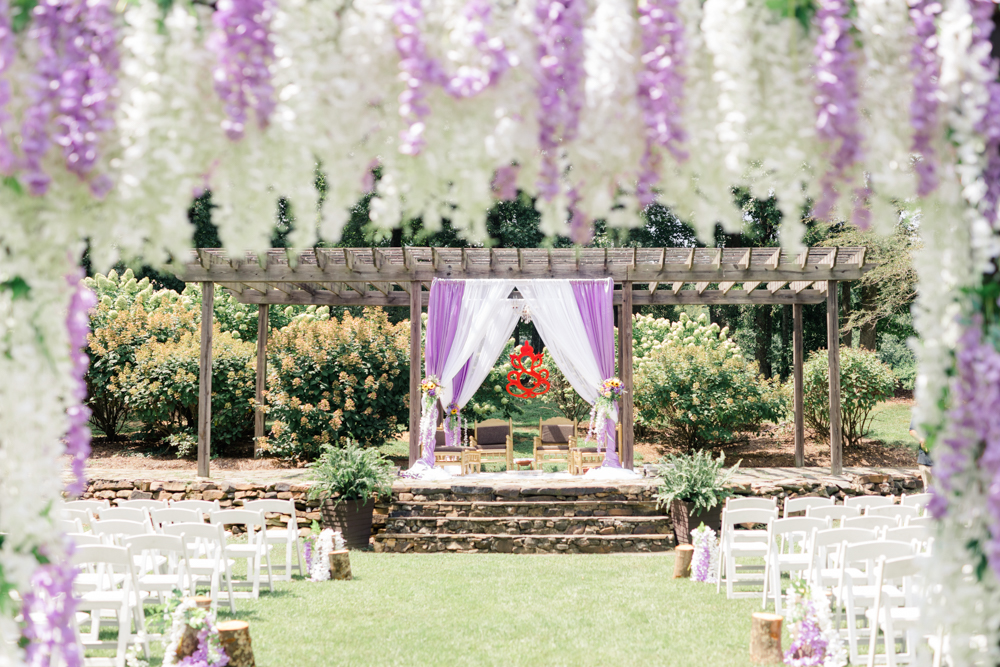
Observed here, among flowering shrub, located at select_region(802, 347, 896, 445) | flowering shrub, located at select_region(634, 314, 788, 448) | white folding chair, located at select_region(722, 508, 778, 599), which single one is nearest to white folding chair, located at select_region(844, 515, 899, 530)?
white folding chair, located at select_region(722, 508, 778, 599)

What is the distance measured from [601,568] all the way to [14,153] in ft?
19.8

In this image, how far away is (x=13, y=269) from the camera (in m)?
1.87

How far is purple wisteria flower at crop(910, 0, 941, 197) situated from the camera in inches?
75.3

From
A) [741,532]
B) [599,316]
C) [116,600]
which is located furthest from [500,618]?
[599,316]

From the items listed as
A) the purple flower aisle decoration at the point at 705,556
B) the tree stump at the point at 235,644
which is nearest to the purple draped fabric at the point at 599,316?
the purple flower aisle decoration at the point at 705,556

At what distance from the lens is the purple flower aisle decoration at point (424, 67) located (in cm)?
183

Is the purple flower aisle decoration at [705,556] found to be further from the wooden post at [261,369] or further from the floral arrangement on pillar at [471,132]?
the wooden post at [261,369]

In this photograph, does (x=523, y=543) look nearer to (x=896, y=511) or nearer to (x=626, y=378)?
(x=626, y=378)

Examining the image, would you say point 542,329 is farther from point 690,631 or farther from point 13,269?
point 13,269

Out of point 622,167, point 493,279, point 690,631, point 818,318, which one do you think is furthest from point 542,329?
point 818,318

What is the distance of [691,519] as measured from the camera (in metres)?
7.52

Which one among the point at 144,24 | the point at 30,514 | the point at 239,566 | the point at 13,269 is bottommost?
the point at 239,566

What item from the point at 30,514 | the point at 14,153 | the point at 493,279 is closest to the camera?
the point at 14,153

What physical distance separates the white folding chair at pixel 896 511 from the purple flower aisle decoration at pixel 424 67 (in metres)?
4.95
